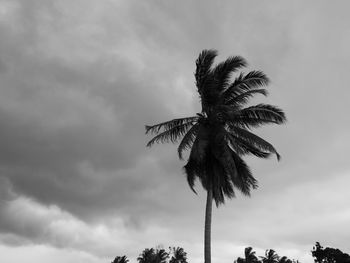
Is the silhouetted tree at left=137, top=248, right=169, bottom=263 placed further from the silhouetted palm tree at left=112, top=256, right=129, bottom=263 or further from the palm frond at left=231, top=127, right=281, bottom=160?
the palm frond at left=231, top=127, right=281, bottom=160

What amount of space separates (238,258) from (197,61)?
81.1 meters

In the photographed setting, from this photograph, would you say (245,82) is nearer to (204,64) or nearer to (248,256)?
(204,64)

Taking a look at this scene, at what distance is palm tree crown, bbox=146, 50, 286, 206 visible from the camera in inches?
777

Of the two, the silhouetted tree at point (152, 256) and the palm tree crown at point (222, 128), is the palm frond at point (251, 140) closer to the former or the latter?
the palm tree crown at point (222, 128)

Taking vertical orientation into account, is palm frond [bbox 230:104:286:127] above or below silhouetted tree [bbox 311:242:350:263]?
below

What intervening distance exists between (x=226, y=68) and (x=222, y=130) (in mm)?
3998

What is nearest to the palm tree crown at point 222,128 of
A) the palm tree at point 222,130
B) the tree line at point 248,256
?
the palm tree at point 222,130

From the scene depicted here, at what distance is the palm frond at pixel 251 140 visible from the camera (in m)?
19.8

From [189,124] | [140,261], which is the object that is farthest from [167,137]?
[140,261]

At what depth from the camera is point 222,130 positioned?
779 inches

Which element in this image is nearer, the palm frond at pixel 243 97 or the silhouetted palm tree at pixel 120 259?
the palm frond at pixel 243 97

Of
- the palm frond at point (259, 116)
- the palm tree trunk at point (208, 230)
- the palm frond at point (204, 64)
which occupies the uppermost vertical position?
the palm frond at point (204, 64)

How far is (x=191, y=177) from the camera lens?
20.4 meters

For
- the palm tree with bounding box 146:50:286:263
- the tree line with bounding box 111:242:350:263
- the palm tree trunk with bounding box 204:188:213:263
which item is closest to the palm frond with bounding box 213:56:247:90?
the palm tree with bounding box 146:50:286:263
